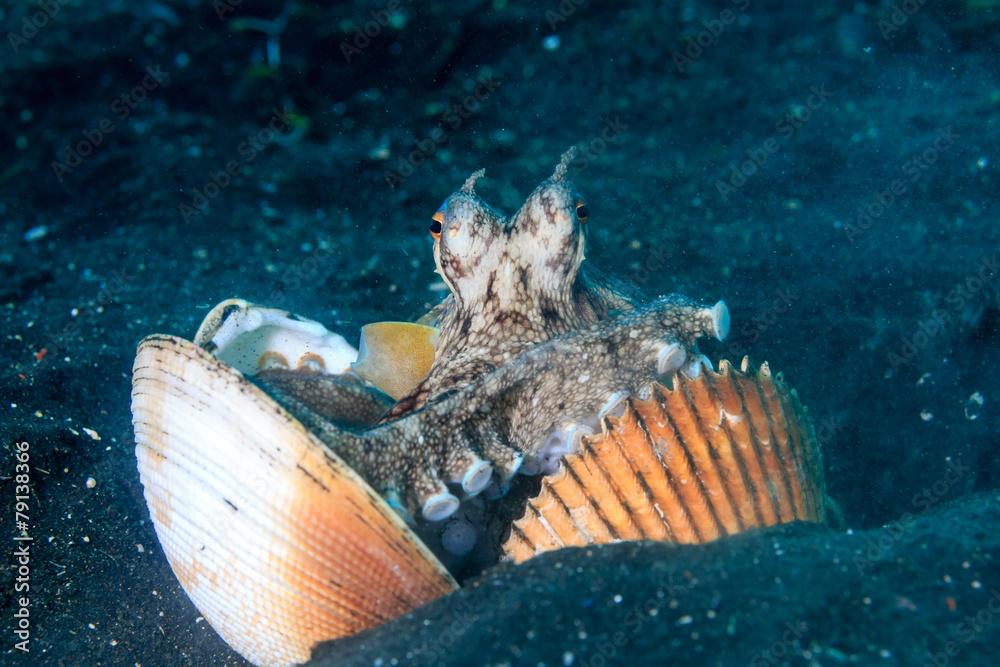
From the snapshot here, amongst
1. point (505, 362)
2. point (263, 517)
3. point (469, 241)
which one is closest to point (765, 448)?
point (505, 362)

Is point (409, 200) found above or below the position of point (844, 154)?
below

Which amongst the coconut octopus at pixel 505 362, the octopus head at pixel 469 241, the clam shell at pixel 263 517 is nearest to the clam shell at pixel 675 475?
the coconut octopus at pixel 505 362

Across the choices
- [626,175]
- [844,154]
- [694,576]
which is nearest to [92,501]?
[694,576]

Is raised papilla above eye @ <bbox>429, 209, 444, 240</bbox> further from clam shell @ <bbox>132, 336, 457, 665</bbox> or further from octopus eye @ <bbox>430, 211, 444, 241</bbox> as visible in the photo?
clam shell @ <bbox>132, 336, 457, 665</bbox>

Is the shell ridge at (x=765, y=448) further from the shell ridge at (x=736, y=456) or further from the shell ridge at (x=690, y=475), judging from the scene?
the shell ridge at (x=690, y=475)

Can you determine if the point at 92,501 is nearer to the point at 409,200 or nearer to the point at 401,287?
the point at 401,287

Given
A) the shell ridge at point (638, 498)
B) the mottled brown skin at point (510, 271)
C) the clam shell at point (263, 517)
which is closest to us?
the clam shell at point (263, 517)

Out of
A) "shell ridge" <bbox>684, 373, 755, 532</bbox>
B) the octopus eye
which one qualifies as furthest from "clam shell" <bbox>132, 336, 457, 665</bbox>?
the octopus eye

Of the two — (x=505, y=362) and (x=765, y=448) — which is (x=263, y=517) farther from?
(x=765, y=448)
